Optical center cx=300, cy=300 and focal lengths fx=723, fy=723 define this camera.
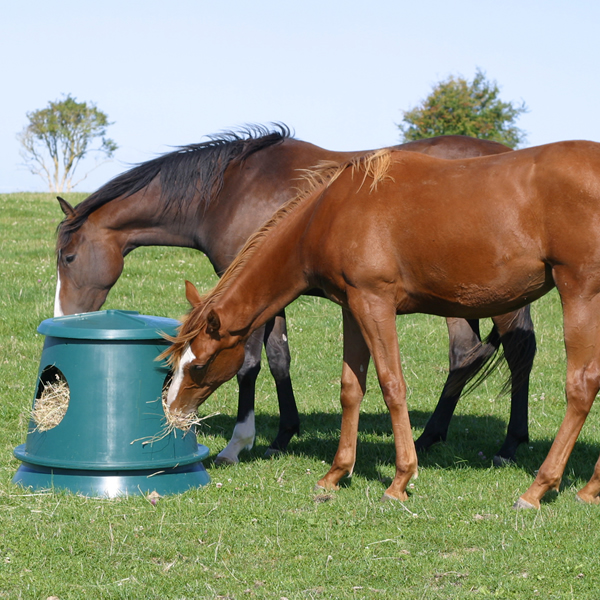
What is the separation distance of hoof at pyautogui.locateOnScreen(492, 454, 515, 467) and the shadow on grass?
0.19 feet

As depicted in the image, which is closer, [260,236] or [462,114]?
[260,236]

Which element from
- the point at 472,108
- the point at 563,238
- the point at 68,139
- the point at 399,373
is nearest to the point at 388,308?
the point at 399,373

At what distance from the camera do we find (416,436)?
6559 millimetres

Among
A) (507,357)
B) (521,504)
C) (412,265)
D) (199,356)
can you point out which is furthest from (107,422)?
(507,357)

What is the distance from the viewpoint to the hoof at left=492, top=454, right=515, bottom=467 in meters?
5.59

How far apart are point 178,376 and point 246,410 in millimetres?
1227

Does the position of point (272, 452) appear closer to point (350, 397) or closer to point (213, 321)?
point (350, 397)

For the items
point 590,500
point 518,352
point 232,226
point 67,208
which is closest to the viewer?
point 590,500

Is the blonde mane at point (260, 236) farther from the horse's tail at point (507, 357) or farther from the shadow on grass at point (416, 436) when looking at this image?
the horse's tail at point (507, 357)

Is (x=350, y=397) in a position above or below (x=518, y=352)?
below

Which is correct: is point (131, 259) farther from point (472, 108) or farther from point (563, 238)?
point (472, 108)

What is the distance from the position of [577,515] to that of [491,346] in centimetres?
196

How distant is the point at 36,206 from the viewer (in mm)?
19781

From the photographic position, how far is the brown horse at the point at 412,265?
4316mm
